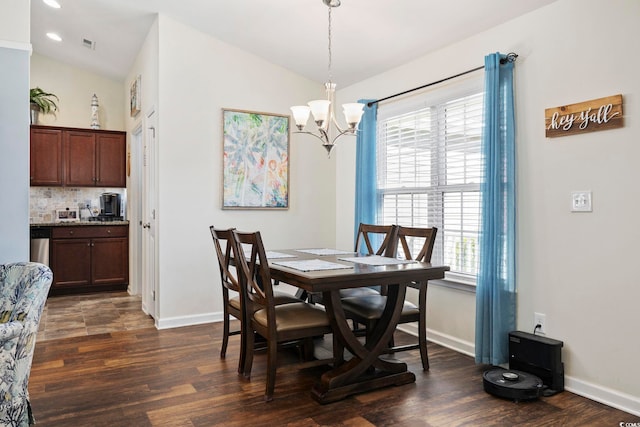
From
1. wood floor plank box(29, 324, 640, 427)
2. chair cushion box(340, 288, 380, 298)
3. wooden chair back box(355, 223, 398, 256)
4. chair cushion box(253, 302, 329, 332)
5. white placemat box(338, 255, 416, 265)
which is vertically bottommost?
wood floor plank box(29, 324, 640, 427)

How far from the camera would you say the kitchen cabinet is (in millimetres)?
5703

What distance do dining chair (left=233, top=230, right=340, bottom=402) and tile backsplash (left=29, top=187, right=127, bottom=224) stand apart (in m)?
4.30

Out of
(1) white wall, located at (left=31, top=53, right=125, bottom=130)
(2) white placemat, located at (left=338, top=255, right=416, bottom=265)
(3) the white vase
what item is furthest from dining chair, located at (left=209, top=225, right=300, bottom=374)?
(1) white wall, located at (left=31, top=53, right=125, bottom=130)

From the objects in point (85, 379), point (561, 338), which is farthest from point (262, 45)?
point (561, 338)

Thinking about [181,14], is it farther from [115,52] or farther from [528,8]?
[528,8]

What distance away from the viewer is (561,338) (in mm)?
2865

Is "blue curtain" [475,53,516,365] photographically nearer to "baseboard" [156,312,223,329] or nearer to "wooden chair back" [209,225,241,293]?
"wooden chair back" [209,225,241,293]

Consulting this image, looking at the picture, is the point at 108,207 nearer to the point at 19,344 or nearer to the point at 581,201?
the point at 19,344

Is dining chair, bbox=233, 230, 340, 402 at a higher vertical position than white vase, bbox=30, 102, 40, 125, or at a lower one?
lower

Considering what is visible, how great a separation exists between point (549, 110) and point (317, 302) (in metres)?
2.25

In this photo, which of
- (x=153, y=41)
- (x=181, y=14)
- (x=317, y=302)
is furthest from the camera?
(x=153, y=41)

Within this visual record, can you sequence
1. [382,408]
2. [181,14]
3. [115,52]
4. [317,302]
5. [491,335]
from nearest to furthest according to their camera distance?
[382,408], [491,335], [317,302], [181,14], [115,52]

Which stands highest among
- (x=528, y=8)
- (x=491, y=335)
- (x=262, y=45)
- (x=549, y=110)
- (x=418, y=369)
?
(x=262, y=45)

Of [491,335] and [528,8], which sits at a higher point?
[528,8]
